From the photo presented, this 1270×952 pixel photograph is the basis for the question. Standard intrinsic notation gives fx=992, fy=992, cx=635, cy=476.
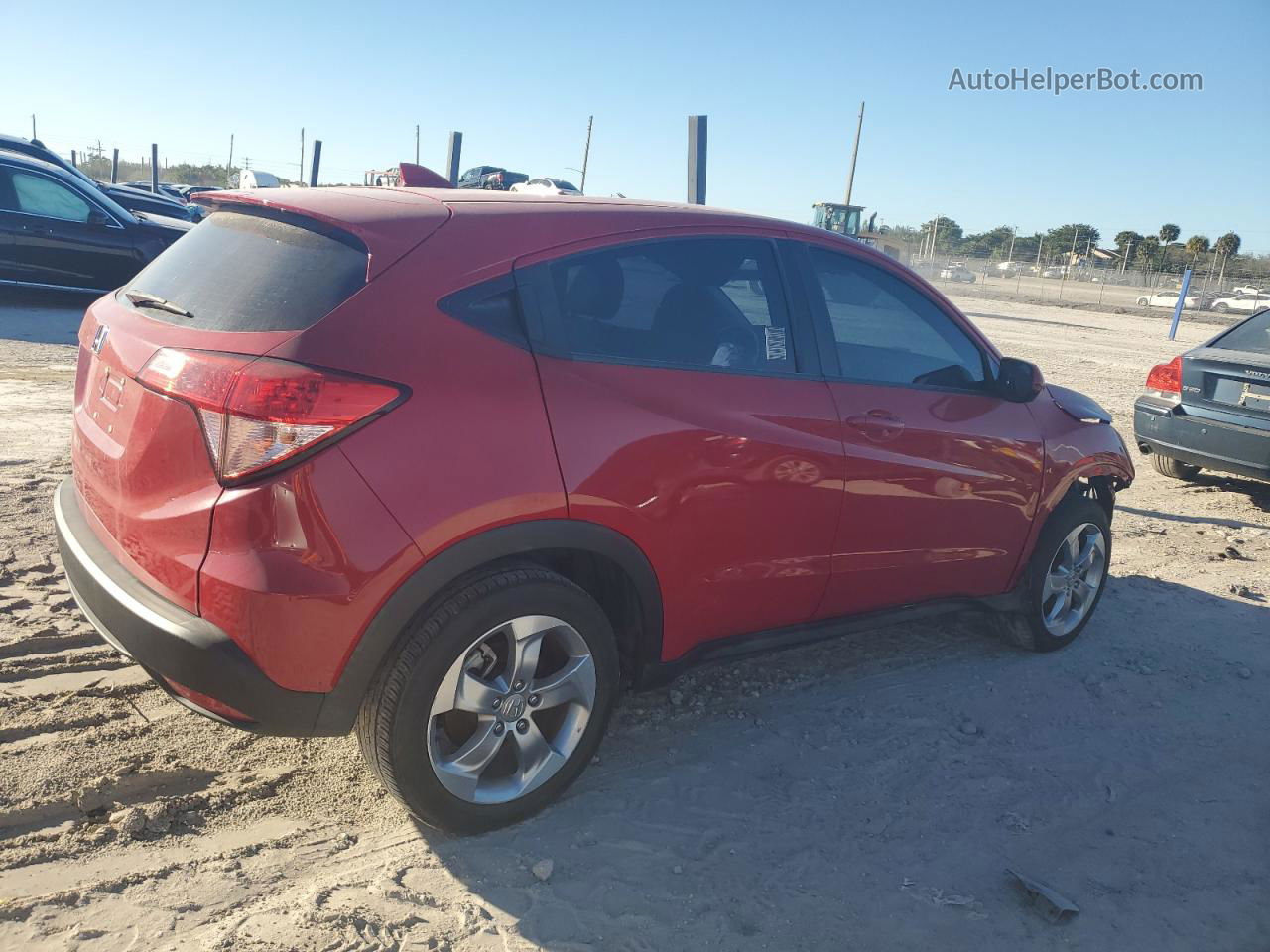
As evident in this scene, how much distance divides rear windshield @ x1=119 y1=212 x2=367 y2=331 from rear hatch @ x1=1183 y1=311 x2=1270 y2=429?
693 cm

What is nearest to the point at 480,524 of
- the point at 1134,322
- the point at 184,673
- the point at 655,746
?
the point at 184,673

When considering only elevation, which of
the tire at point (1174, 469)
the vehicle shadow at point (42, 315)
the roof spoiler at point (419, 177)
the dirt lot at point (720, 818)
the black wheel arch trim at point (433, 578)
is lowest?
the dirt lot at point (720, 818)

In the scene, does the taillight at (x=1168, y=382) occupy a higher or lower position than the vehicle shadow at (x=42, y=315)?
higher

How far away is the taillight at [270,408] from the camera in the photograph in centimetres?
236

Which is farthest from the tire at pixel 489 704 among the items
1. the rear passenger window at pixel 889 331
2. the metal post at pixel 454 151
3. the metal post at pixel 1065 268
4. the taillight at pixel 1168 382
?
the metal post at pixel 1065 268

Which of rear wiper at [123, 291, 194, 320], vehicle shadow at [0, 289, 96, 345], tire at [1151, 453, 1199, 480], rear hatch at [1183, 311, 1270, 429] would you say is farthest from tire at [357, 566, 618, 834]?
vehicle shadow at [0, 289, 96, 345]

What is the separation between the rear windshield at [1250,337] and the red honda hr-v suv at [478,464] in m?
5.06

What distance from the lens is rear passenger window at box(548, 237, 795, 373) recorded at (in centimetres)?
294

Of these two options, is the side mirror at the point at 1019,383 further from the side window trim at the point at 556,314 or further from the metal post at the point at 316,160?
the metal post at the point at 316,160

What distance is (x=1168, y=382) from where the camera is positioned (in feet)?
25.8

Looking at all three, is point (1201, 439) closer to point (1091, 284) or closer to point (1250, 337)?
point (1250, 337)

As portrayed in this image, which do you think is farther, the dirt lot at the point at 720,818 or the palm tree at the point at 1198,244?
the palm tree at the point at 1198,244

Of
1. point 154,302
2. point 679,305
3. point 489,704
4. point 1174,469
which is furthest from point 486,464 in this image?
point 1174,469

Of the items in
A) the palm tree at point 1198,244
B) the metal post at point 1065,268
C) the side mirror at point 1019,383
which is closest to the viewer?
the side mirror at point 1019,383
